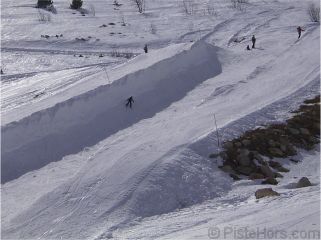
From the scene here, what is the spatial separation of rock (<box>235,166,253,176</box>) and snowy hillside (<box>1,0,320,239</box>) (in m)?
0.45

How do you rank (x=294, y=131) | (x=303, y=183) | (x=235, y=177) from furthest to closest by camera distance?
1. (x=294, y=131)
2. (x=235, y=177)
3. (x=303, y=183)

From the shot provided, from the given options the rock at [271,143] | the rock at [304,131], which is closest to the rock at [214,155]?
the rock at [271,143]

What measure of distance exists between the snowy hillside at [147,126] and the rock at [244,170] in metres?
0.45

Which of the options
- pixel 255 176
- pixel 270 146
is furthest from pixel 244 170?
pixel 270 146

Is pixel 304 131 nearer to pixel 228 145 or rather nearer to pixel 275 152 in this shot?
pixel 275 152

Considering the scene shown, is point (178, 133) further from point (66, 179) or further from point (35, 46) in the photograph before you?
point (35, 46)

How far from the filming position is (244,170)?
10547mm

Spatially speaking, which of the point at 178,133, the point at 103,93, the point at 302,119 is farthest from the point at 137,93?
the point at 302,119

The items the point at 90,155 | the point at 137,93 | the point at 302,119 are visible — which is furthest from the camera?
the point at 137,93

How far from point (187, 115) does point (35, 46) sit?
1132 cm

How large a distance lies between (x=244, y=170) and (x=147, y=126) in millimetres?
2914

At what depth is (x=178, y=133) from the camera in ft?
37.8

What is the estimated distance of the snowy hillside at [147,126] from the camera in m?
8.53

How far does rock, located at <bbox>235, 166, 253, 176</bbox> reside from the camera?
413 inches
